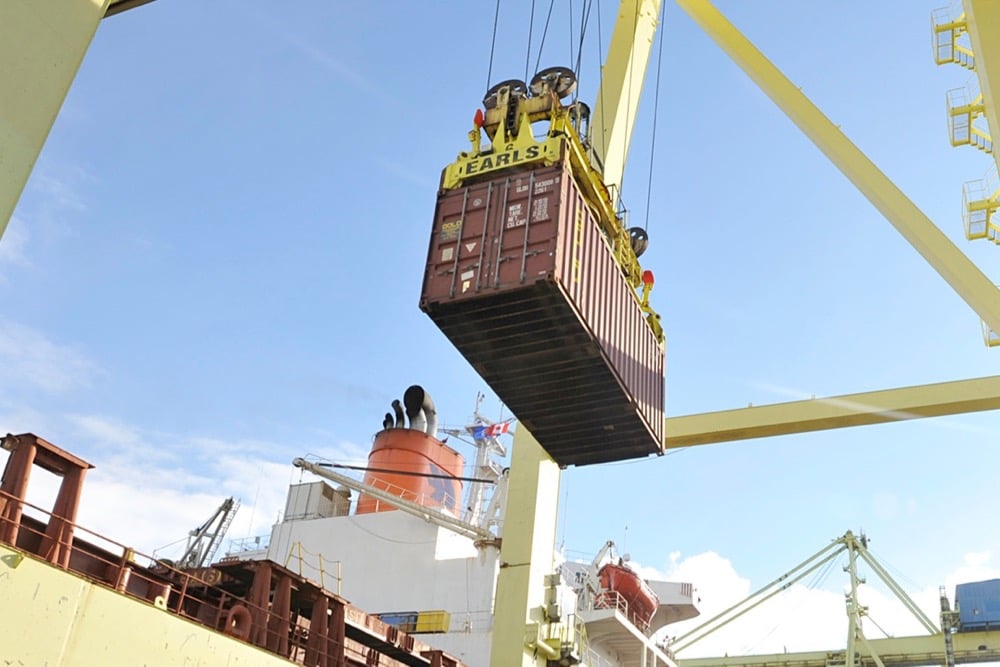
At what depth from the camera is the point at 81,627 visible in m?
9.23

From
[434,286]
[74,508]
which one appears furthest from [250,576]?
[434,286]

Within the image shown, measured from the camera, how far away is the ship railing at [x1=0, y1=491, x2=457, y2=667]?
10.2 meters

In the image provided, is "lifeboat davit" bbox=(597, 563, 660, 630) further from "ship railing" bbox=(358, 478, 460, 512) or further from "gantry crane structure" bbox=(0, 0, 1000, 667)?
"gantry crane structure" bbox=(0, 0, 1000, 667)

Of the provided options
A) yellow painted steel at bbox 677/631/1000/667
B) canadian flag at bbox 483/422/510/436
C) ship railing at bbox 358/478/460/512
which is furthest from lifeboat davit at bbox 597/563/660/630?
yellow painted steel at bbox 677/631/1000/667

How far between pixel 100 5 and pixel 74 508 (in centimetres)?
583

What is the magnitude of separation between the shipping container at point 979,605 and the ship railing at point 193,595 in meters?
21.8

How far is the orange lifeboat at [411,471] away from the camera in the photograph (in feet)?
82.7

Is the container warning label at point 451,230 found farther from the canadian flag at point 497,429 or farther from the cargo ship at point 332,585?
the canadian flag at point 497,429

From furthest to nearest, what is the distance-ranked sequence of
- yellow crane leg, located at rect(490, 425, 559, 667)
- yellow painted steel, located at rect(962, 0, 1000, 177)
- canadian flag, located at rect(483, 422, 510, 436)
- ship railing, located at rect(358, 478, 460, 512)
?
canadian flag, located at rect(483, 422, 510, 436) < ship railing, located at rect(358, 478, 460, 512) < yellow crane leg, located at rect(490, 425, 559, 667) < yellow painted steel, located at rect(962, 0, 1000, 177)

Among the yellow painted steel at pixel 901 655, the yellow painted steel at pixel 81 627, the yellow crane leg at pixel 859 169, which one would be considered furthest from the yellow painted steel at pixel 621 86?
the yellow painted steel at pixel 901 655

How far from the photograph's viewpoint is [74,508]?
10633 mm

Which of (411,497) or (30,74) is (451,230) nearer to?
(30,74)

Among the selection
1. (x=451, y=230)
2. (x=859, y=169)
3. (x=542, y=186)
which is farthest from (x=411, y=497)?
(x=859, y=169)

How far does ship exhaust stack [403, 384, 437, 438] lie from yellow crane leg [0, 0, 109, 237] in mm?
20045
